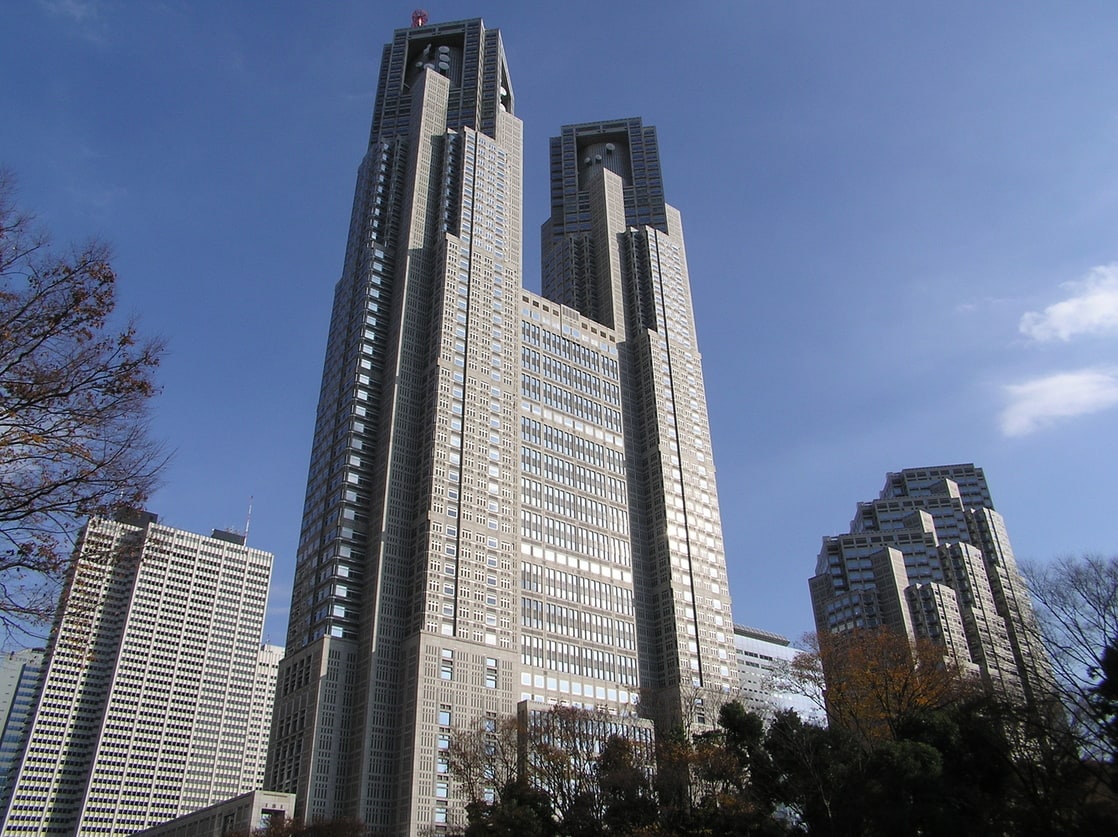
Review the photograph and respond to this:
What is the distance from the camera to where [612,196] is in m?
154

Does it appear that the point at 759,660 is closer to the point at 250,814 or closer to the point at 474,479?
the point at 474,479

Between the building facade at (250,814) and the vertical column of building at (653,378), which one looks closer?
the building facade at (250,814)

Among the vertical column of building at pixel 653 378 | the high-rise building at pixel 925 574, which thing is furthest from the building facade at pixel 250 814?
the high-rise building at pixel 925 574

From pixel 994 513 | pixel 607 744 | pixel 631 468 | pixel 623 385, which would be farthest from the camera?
pixel 994 513

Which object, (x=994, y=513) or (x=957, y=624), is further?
(x=994, y=513)

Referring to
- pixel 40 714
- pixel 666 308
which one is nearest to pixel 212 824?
pixel 666 308

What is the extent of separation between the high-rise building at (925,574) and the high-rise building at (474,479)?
4549cm

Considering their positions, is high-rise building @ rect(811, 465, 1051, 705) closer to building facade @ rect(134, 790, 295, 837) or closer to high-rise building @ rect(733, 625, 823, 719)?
high-rise building @ rect(733, 625, 823, 719)

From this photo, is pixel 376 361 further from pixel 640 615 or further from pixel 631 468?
pixel 640 615

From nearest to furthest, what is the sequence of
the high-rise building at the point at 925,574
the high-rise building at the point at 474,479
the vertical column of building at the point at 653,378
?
the high-rise building at the point at 474,479
the vertical column of building at the point at 653,378
the high-rise building at the point at 925,574

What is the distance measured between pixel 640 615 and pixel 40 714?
15566 centimetres

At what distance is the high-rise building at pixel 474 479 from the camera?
8569 cm

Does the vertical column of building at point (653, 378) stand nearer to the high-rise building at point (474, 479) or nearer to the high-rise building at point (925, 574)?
the high-rise building at point (474, 479)

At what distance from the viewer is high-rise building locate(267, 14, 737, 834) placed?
85.7 m
